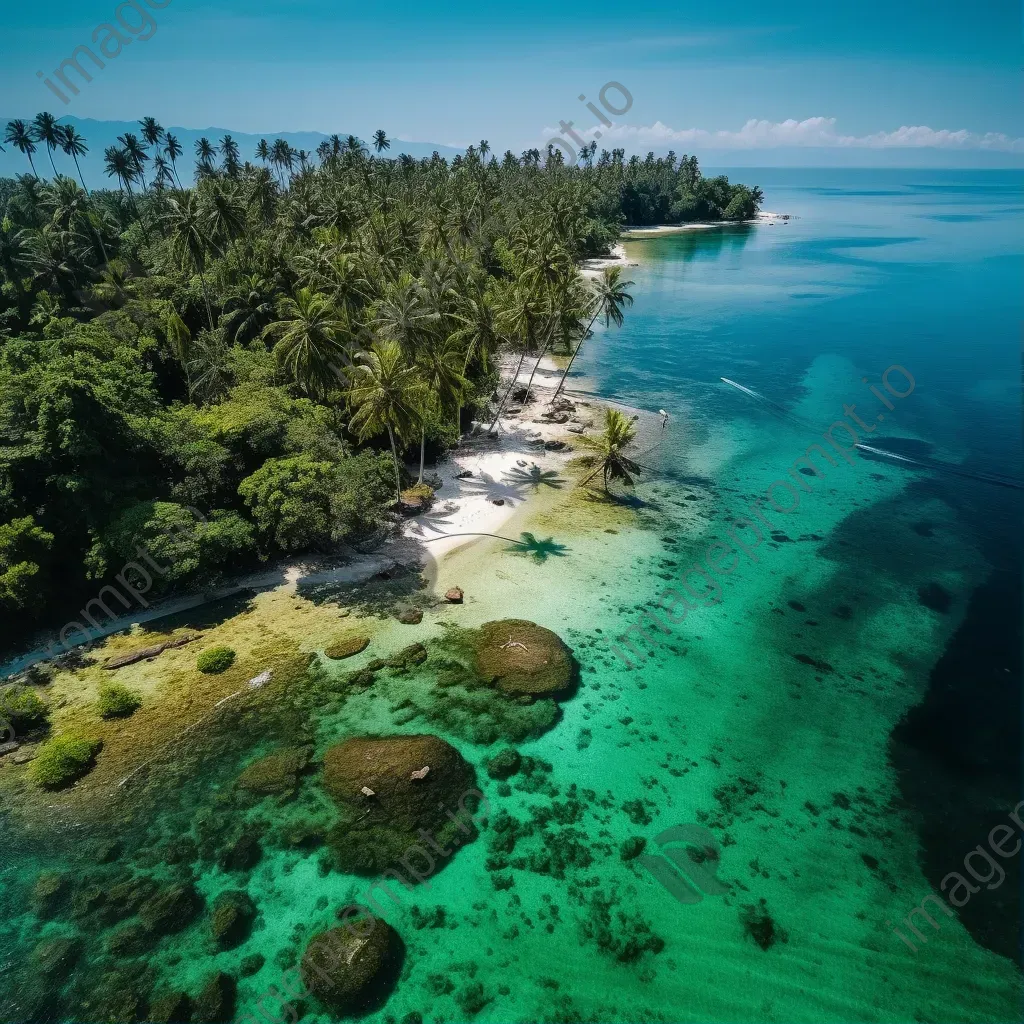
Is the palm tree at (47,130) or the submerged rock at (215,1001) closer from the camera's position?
the submerged rock at (215,1001)

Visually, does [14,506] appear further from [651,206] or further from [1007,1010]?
[651,206]

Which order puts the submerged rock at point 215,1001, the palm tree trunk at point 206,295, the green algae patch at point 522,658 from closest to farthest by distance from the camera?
the submerged rock at point 215,1001 < the green algae patch at point 522,658 < the palm tree trunk at point 206,295

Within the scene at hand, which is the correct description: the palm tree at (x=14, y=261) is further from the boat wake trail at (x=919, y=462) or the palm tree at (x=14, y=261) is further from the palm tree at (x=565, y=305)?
the boat wake trail at (x=919, y=462)

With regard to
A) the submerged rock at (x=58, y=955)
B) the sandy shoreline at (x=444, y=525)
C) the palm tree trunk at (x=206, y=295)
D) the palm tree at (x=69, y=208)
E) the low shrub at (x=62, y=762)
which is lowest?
the submerged rock at (x=58, y=955)

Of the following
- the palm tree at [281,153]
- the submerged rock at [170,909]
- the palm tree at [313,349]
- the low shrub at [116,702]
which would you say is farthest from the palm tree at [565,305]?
the palm tree at [281,153]

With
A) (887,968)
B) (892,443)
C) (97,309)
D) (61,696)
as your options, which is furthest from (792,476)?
(97,309)

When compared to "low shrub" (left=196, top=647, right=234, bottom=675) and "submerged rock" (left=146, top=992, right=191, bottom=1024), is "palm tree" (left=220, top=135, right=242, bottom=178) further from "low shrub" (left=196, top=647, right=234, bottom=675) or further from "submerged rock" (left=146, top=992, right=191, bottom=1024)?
"submerged rock" (left=146, top=992, right=191, bottom=1024)
